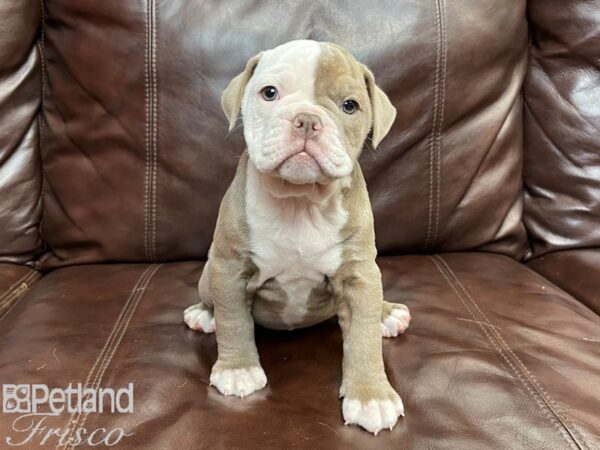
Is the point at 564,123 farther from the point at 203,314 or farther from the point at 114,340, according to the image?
the point at 114,340

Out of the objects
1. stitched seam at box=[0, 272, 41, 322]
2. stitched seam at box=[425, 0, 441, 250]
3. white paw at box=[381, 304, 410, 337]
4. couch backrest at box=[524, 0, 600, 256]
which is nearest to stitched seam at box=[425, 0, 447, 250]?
A: stitched seam at box=[425, 0, 441, 250]

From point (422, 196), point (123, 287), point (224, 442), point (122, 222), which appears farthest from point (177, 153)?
point (224, 442)

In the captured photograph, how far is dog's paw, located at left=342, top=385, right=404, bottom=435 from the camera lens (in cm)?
96

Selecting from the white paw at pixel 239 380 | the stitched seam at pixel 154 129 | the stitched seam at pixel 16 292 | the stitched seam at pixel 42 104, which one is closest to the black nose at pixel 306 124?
the white paw at pixel 239 380

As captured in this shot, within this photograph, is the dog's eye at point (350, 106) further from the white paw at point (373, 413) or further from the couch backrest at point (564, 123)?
the couch backrest at point (564, 123)

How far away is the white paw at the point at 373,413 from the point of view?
96 centimetres

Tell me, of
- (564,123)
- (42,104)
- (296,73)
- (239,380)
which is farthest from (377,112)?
(42,104)

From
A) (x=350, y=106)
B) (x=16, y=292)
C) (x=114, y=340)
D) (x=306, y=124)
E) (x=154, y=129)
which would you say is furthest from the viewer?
(x=154, y=129)

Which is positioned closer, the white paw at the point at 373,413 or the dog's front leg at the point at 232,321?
the white paw at the point at 373,413

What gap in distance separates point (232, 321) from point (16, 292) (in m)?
0.61

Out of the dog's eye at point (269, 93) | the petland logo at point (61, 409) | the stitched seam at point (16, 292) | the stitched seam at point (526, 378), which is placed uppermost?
the dog's eye at point (269, 93)

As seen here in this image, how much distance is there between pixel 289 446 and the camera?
92 cm

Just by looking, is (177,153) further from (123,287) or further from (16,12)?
(16,12)

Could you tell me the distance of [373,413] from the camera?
97cm
